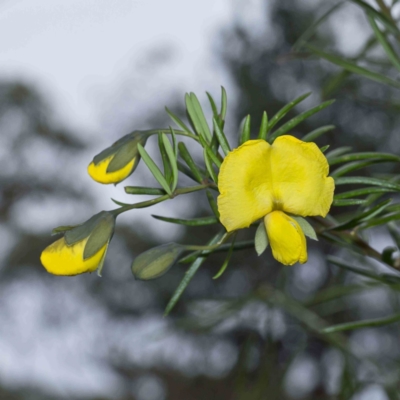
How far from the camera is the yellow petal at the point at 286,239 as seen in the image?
1.13 feet

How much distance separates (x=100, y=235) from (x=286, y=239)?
Result: 139mm

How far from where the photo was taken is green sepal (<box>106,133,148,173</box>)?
16.5 inches

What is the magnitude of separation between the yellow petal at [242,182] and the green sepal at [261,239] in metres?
0.02

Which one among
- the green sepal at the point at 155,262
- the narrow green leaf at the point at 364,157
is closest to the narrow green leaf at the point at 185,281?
the green sepal at the point at 155,262

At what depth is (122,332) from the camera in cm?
326

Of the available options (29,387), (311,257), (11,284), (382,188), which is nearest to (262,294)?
(382,188)

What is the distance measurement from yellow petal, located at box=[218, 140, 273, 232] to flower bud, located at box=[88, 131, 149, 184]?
11 cm

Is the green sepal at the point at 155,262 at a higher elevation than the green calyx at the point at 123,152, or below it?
below

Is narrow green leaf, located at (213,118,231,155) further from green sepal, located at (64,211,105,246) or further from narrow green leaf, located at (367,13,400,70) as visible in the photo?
narrow green leaf, located at (367,13,400,70)

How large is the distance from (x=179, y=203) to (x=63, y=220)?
2.97ft

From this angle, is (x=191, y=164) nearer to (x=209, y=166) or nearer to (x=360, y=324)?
A: (x=209, y=166)

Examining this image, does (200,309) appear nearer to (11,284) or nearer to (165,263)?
(165,263)

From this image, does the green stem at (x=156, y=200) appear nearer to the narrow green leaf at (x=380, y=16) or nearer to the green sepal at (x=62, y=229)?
the green sepal at (x=62, y=229)

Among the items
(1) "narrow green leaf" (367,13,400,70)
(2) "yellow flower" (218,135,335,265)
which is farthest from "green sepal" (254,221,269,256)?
(1) "narrow green leaf" (367,13,400,70)
